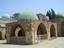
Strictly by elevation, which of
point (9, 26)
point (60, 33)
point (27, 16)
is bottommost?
point (60, 33)

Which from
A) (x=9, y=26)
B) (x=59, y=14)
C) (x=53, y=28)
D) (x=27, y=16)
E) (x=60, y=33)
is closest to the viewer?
(x=9, y=26)

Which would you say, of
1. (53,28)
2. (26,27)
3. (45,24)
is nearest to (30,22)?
(26,27)

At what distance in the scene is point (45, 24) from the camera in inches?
847

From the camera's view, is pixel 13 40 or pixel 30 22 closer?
pixel 30 22

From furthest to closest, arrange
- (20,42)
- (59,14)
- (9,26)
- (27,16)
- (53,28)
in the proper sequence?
(59,14), (53,28), (27,16), (9,26), (20,42)

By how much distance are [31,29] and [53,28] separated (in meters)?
10.8

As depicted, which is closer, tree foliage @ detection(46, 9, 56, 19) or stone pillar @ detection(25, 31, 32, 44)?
Answer: stone pillar @ detection(25, 31, 32, 44)

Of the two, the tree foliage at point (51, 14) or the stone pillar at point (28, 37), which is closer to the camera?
the stone pillar at point (28, 37)

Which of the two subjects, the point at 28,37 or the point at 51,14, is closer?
the point at 28,37

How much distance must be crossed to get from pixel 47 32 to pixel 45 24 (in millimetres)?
1349

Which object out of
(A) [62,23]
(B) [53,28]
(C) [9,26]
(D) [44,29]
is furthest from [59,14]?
(C) [9,26]

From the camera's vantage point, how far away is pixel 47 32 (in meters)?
22.1

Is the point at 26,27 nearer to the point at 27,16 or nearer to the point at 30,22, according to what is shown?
the point at 30,22

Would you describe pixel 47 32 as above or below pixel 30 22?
below
